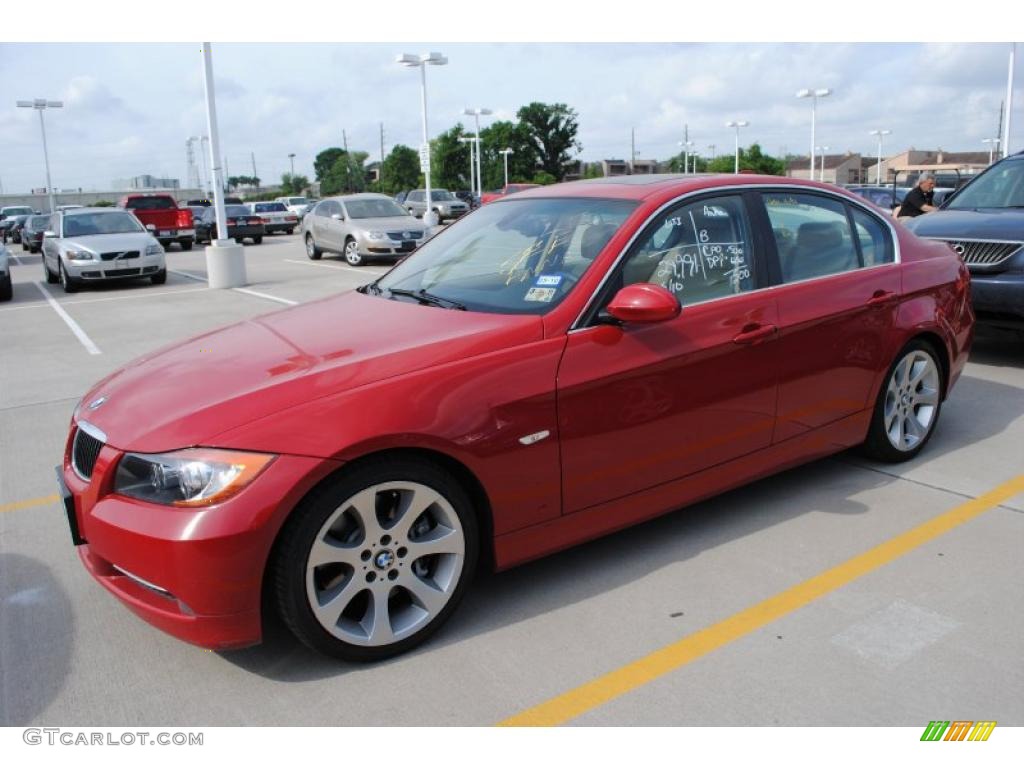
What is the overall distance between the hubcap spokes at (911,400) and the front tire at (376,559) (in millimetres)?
2720

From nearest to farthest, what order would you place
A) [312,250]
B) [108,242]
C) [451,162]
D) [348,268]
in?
[108,242]
[348,268]
[312,250]
[451,162]

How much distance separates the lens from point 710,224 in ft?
13.0

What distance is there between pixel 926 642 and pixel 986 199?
21.9ft

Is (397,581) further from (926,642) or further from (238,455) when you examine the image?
(926,642)

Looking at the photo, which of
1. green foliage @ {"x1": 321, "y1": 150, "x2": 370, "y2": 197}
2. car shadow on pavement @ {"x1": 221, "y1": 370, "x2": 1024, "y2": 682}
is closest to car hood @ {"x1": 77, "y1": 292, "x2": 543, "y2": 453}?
car shadow on pavement @ {"x1": 221, "y1": 370, "x2": 1024, "y2": 682}

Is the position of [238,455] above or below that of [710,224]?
below

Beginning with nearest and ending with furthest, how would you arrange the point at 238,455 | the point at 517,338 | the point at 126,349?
1. the point at 238,455
2. the point at 517,338
3. the point at 126,349

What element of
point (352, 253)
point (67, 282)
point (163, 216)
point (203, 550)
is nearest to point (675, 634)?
point (203, 550)

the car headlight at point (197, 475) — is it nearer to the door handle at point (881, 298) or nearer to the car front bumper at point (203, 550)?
the car front bumper at point (203, 550)

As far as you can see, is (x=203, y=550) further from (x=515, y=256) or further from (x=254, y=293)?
(x=254, y=293)

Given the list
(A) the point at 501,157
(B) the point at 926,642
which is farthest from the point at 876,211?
(A) the point at 501,157

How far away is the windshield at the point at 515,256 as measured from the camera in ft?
11.8

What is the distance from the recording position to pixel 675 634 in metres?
3.19

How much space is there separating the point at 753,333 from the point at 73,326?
33.1 feet
